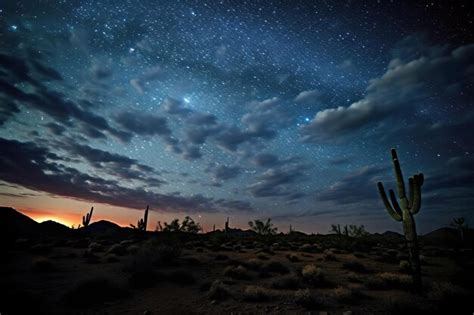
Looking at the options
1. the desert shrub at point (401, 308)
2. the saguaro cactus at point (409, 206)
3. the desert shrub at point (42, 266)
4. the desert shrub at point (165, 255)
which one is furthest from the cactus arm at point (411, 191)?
the desert shrub at point (42, 266)

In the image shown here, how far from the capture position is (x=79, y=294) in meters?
7.96

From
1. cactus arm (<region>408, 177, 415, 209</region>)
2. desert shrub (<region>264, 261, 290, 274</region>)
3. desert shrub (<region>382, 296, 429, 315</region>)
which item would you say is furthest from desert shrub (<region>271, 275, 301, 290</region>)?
cactus arm (<region>408, 177, 415, 209</region>)

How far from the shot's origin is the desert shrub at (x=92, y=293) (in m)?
7.60

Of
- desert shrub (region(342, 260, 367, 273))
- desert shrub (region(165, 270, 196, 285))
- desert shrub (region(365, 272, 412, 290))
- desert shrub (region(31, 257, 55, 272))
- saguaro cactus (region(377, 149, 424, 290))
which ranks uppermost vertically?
saguaro cactus (region(377, 149, 424, 290))

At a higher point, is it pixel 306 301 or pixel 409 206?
pixel 409 206

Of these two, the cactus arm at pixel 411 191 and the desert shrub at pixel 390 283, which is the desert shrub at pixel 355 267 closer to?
the desert shrub at pixel 390 283

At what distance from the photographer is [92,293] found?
8.12m

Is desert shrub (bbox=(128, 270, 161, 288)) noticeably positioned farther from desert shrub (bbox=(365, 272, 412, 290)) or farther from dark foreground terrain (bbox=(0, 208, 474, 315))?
desert shrub (bbox=(365, 272, 412, 290))

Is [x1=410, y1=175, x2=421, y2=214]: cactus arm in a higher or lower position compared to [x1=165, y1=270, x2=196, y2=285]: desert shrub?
higher

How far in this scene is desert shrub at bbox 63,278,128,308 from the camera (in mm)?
7598

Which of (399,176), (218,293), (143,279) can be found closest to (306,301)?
(218,293)

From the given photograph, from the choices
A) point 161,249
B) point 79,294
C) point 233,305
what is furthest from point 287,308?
point 161,249

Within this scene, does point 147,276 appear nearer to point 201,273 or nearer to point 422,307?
point 201,273

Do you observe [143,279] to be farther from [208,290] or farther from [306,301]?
[306,301]
